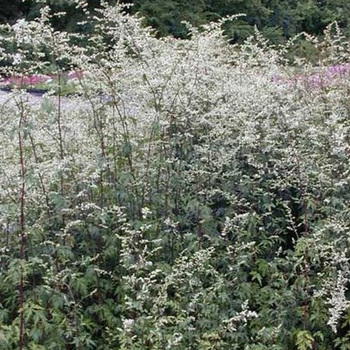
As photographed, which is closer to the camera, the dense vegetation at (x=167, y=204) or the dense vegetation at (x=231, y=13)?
the dense vegetation at (x=167, y=204)

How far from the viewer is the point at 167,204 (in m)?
4.64

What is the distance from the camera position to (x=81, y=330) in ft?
13.0

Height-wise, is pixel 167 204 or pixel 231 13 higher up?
pixel 231 13

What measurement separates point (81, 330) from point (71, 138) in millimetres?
1466

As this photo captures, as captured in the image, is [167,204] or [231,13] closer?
[167,204]

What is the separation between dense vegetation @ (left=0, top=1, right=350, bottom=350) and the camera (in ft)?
12.8

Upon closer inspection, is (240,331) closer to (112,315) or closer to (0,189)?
(112,315)

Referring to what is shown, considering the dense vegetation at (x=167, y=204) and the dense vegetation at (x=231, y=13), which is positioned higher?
the dense vegetation at (x=231, y=13)

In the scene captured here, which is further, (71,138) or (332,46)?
(332,46)

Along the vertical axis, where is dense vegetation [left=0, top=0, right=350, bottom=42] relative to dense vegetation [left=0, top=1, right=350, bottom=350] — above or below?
above

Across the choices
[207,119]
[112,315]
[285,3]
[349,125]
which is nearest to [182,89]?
[207,119]

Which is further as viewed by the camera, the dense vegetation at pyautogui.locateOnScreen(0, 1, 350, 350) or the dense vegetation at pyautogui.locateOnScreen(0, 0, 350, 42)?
the dense vegetation at pyautogui.locateOnScreen(0, 0, 350, 42)

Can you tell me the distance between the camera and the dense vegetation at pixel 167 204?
154 inches

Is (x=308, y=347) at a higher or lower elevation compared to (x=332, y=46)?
lower
